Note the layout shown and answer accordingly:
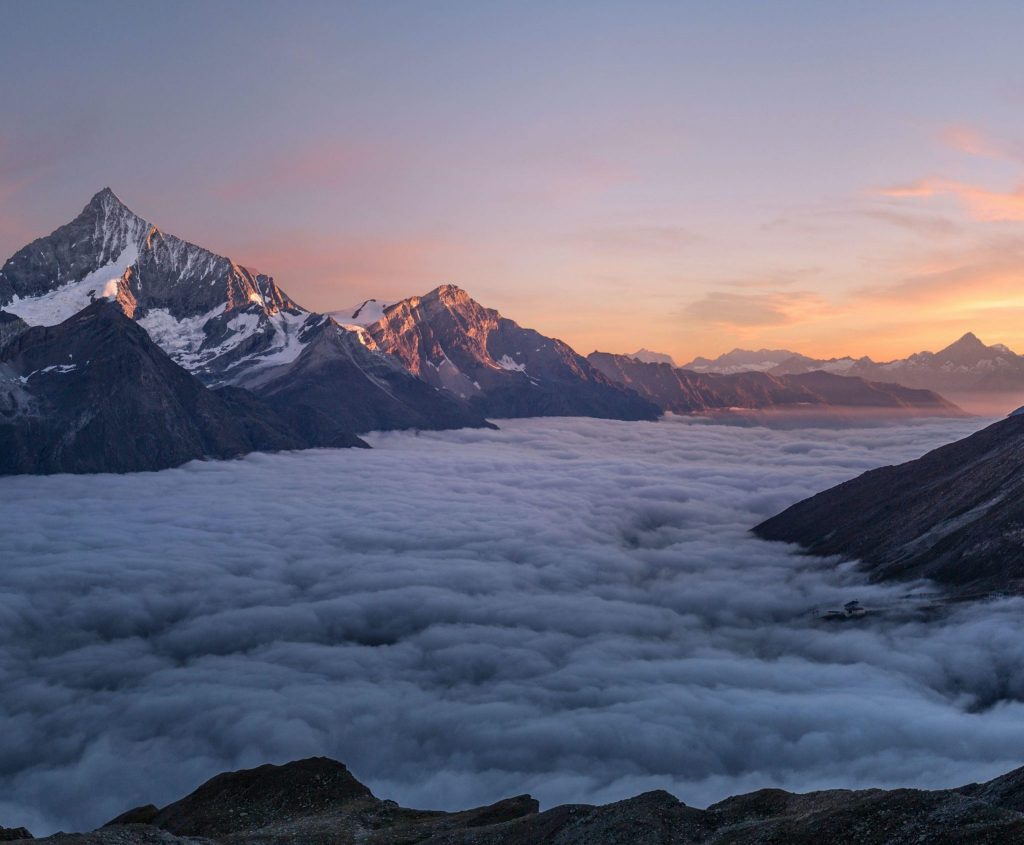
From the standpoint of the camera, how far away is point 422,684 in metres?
177

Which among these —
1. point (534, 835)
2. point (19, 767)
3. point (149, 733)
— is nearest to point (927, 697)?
point (534, 835)

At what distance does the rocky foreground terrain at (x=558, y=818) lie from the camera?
49.0 metres

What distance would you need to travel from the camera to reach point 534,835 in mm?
63094

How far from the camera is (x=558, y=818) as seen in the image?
64.0m

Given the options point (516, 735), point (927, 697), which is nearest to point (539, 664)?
point (516, 735)

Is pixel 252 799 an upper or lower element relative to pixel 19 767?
upper

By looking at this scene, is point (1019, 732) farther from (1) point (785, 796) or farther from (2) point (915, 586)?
(1) point (785, 796)

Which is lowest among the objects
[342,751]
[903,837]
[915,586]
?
[342,751]

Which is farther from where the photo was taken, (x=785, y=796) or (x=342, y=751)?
(x=342, y=751)

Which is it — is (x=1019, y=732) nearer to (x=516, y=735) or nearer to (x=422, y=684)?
(x=516, y=735)

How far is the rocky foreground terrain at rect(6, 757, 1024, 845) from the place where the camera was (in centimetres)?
4900

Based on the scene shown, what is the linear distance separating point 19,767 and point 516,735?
82.5 m

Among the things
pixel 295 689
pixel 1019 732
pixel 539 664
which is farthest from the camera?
pixel 539 664

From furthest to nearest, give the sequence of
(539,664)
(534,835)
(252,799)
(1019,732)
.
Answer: (539,664)
(1019,732)
(252,799)
(534,835)
